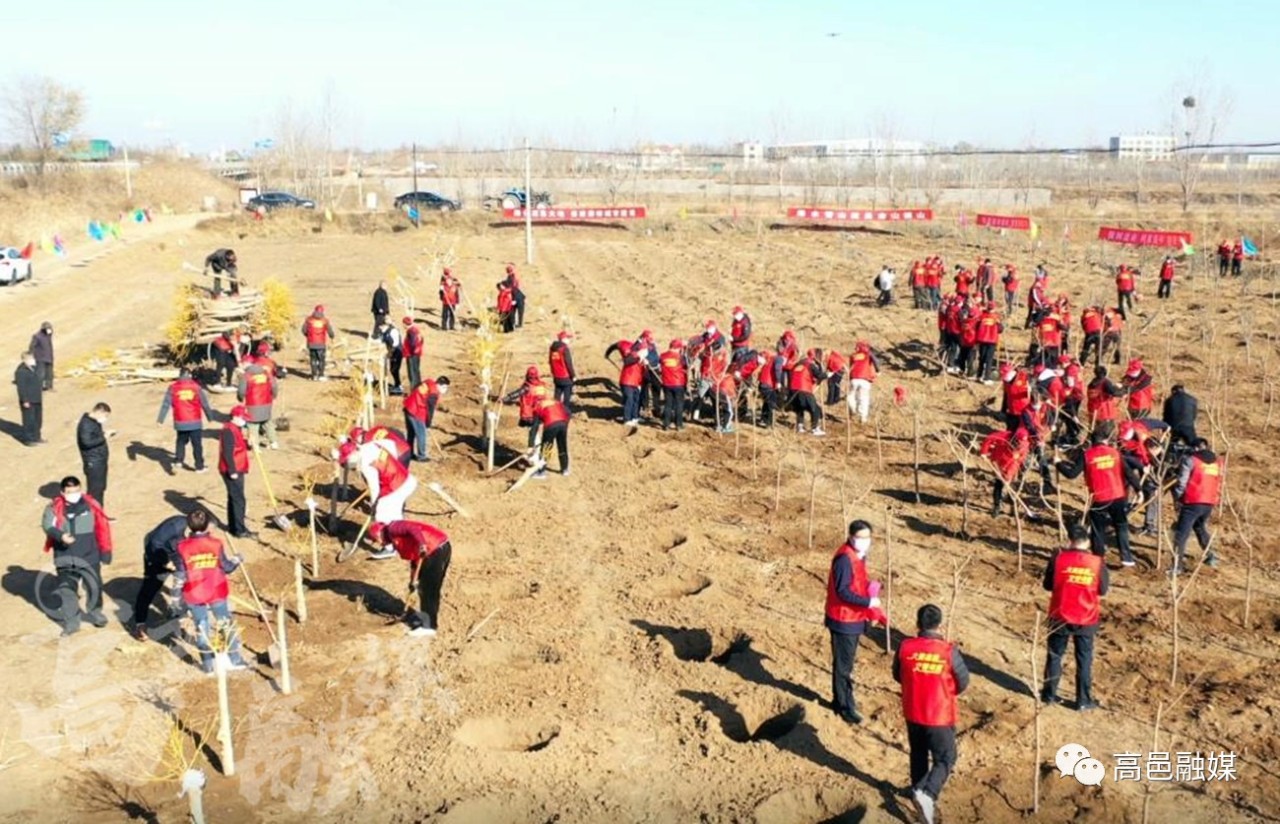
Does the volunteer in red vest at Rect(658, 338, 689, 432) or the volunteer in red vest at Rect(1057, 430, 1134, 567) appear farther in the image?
the volunteer in red vest at Rect(658, 338, 689, 432)

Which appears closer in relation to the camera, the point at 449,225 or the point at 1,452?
the point at 1,452

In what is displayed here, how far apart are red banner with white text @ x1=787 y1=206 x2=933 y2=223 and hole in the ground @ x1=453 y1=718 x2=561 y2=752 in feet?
138

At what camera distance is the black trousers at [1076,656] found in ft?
26.9

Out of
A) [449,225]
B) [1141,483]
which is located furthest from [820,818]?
[449,225]

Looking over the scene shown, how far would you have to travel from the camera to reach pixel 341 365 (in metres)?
20.9

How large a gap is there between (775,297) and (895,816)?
2348 cm

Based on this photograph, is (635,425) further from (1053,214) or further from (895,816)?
(1053,214)

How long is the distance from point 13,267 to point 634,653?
28255mm

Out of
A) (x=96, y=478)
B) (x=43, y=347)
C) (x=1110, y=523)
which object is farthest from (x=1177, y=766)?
(x=43, y=347)

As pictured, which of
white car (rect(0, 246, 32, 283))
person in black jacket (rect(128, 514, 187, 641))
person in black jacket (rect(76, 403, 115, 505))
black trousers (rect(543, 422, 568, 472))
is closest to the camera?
person in black jacket (rect(128, 514, 187, 641))

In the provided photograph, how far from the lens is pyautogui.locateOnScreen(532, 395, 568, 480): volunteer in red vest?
1392 cm

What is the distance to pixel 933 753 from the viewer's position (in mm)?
6984

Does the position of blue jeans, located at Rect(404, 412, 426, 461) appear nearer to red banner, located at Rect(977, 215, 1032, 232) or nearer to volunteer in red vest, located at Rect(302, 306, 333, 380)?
volunteer in red vest, located at Rect(302, 306, 333, 380)

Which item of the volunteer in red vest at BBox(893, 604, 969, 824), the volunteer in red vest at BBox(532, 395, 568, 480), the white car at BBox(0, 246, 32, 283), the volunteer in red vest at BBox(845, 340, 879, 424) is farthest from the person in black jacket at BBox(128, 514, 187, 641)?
the white car at BBox(0, 246, 32, 283)
